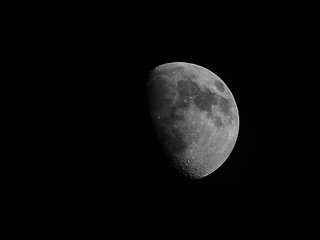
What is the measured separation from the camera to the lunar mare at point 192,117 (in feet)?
12.6

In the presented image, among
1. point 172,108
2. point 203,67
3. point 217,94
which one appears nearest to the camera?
point 172,108

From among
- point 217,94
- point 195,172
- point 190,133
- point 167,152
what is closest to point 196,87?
point 217,94

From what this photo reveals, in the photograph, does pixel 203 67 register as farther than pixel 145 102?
Yes

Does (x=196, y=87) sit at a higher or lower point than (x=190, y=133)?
higher

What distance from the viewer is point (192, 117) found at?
385cm

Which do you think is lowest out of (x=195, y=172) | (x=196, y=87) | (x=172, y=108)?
(x=195, y=172)

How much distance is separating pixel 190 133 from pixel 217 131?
43 centimetres

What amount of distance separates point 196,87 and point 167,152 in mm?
966

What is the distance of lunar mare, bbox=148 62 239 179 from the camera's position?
3848mm

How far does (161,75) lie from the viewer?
13.7 ft

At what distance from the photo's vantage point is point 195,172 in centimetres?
429

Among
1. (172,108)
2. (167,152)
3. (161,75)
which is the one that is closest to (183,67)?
(161,75)

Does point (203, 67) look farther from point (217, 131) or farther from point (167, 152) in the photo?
point (167, 152)

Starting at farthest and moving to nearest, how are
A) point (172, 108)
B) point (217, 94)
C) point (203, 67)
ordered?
point (203, 67) < point (217, 94) < point (172, 108)
